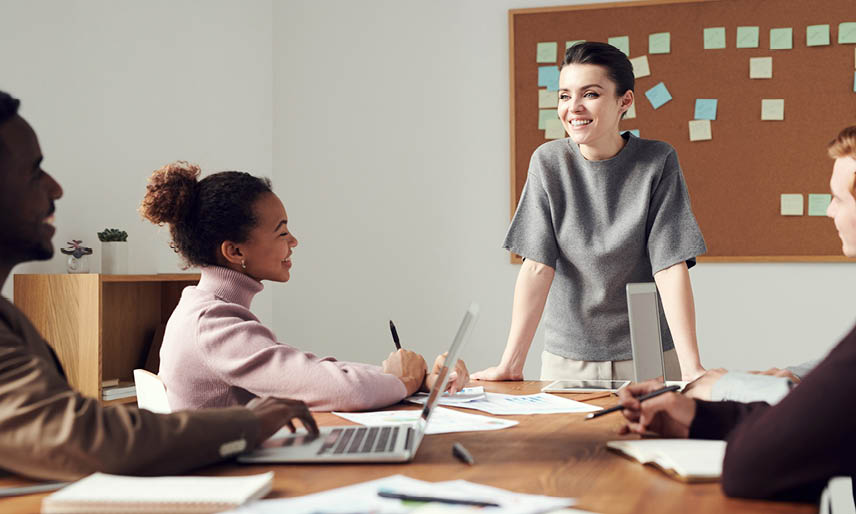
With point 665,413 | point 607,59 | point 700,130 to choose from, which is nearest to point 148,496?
point 665,413

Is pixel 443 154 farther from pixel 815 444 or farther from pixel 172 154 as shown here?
pixel 815 444

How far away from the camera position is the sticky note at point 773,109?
3.38 metres

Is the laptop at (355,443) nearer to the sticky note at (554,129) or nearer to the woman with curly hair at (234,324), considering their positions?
the woman with curly hair at (234,324)

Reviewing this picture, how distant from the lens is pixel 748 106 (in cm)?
342

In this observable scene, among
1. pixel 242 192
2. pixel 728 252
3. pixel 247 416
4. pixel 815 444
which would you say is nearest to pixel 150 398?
pixel 242 192

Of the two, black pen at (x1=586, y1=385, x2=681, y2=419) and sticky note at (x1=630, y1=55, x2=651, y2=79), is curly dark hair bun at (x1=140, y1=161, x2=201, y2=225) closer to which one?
black pen at (x1=586, y1=385, x2=681, y2=419)

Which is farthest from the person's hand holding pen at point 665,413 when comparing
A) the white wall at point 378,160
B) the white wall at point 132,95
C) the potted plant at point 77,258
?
the white wall at point 378,160

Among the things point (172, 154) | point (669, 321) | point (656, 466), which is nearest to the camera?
point (656, 466)

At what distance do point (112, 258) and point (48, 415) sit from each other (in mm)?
2023

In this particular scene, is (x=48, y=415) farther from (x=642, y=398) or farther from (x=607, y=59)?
(x=607, y=59)

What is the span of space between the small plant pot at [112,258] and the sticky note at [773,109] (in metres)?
2.68

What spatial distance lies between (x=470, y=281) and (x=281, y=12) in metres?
1.67

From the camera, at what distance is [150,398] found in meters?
1.56

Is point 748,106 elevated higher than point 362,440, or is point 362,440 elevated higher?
point 748,106
